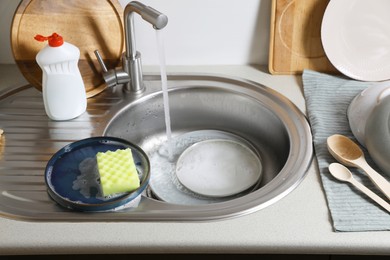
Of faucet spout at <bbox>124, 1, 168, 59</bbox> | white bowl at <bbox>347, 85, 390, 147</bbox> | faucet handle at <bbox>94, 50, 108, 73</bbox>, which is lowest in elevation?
white bowl at <bbox>347, 85, 390, 147</bbox>

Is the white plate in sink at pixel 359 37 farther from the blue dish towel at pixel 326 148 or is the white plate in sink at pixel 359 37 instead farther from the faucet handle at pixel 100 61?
the faucet handle at pixel 100 61

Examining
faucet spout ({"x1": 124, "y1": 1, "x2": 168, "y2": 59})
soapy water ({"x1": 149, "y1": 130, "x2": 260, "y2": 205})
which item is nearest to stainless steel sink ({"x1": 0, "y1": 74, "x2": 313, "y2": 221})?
soapy water ({"x1": 149, "y1": 130, "x2": 260, "y2": 205})

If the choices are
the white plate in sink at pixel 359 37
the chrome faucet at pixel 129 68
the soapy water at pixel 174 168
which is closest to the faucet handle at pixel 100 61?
the chrome faucet at pixel 129 68

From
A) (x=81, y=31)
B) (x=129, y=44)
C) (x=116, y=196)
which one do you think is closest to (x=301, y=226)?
(x=116, y=196)

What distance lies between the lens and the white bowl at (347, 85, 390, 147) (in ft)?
3.51

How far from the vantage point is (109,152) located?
1030 mm

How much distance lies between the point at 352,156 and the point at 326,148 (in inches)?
2.4

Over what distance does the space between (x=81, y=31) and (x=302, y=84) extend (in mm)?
601

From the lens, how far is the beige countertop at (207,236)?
866 millimetres

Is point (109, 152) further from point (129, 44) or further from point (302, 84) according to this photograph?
point (302, 84)

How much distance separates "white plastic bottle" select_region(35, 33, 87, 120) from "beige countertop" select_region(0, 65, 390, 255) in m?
0.33

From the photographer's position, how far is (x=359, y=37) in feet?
4.12

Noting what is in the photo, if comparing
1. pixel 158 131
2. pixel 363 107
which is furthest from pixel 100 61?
pixel 363 107

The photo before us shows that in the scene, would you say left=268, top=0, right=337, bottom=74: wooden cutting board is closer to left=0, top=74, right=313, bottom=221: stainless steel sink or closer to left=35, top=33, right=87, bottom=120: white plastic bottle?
left=0, top=74, right=313, bottom=221: stainless steel sink
